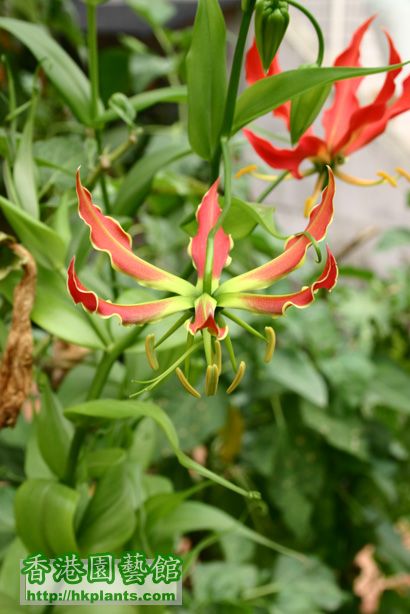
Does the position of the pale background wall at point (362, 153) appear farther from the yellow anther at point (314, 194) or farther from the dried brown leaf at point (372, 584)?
the yellow anther at point (314, 194)

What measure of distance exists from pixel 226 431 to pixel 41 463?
58cm

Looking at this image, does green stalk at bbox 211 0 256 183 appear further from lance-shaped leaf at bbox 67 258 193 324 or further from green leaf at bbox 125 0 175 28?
green leaf at bbox 125 0 175 28

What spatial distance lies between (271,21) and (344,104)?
0.48ft

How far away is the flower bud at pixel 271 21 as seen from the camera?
497mm

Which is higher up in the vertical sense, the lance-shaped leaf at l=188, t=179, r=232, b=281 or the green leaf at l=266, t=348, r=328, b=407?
the green leaf at l=266, t=348, r=328, b=407

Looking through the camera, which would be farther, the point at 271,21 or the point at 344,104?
the point at 344,104

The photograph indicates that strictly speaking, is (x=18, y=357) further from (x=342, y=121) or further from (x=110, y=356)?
(x=342, y=121)

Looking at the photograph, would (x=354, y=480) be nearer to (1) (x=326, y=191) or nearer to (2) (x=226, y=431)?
(2) (x=226, y=431)

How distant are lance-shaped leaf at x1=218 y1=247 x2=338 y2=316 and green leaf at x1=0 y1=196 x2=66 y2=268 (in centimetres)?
24

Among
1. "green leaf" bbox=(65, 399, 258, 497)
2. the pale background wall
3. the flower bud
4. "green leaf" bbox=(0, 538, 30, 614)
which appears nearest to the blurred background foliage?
"green leaf" bbox=(0, 538, 30, 614)

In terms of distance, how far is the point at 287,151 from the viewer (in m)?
0.59

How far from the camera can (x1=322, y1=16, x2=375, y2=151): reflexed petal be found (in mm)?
604

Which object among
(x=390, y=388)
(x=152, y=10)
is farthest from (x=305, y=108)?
(x=152, y=10)

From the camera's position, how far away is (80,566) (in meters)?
0.64
